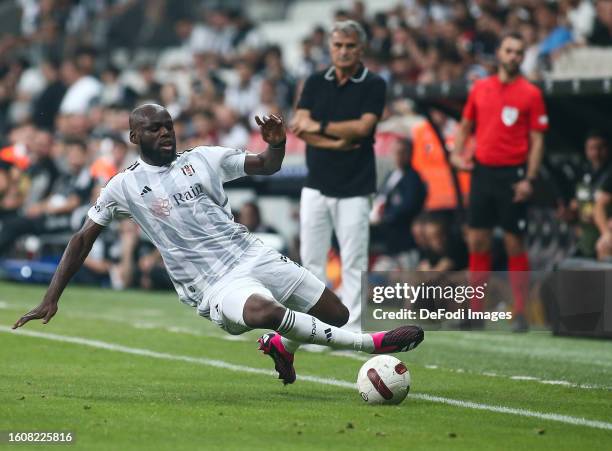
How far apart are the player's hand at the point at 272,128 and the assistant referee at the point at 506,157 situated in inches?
178

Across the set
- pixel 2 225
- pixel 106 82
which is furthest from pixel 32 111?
pixel 2 225

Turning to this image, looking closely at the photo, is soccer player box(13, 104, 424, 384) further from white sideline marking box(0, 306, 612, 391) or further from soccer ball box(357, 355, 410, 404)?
white sideline marking box(0, 306, 612, 391)

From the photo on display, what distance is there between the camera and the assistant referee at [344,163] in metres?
10.6

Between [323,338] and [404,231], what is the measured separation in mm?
7910

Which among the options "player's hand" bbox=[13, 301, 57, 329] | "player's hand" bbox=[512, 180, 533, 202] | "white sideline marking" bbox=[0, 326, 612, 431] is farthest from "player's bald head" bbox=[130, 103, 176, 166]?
"player's hand" bbox=[512, 180, 533, 202]

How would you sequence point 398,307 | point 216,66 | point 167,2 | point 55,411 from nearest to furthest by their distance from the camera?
point 55,411 → point 398,307 → point 216,66 → point 167,2

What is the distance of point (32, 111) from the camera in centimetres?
2619

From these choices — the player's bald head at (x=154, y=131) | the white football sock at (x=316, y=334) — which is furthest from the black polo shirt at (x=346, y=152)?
the white football sock at (x=316, y=334)

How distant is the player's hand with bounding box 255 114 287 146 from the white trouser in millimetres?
2597

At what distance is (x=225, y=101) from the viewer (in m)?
22.7

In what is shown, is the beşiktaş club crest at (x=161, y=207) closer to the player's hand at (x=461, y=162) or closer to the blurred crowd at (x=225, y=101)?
the player's hand at (x=461, y=162)

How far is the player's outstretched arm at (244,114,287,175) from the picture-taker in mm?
8016

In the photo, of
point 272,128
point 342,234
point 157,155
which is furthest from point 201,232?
point 342,234

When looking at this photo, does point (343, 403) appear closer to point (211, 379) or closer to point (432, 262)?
point (211, 379)
